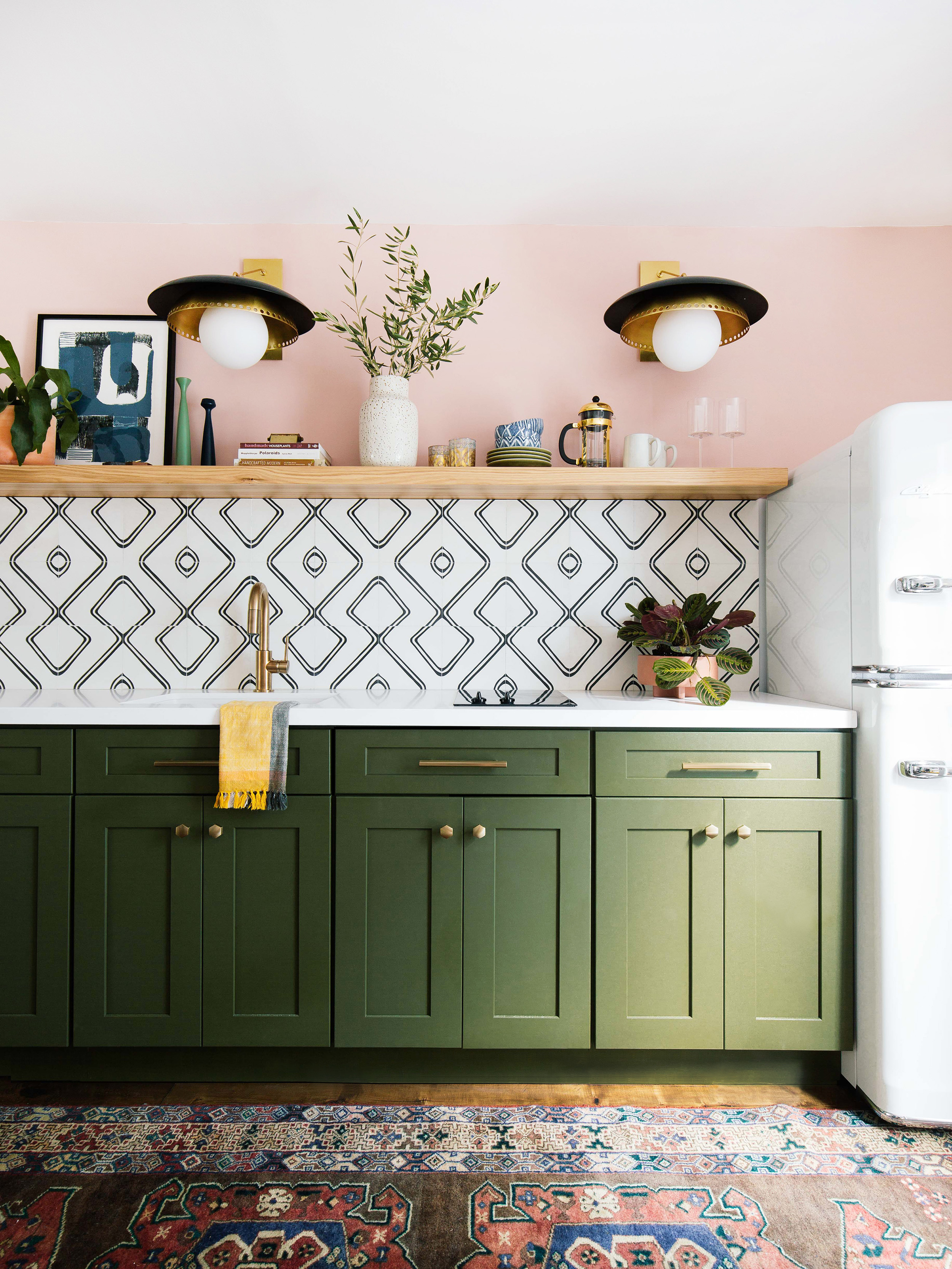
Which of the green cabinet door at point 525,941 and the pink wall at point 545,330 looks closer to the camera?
the green cabinet door at point 525,941

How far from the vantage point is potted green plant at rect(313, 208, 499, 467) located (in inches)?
86.1

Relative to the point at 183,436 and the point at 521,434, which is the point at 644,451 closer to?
the point at 521,434

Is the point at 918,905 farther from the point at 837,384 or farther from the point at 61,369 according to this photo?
the point at 61,369

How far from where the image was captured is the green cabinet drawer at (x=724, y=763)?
181cm

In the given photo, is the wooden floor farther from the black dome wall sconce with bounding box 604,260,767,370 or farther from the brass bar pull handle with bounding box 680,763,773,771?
the black dome wall sconce with bounding box 604,260,767,370

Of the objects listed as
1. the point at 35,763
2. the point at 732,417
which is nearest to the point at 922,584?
the point at 732,417

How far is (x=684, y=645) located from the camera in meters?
2.18

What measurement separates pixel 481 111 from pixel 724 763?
1.89 meters

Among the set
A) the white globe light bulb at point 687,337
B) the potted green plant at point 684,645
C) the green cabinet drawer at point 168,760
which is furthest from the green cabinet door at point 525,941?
the white globe light bulb at point 687,337

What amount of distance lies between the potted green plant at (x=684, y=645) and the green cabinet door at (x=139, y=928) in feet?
4.41

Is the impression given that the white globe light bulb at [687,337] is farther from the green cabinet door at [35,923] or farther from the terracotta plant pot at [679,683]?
the green cabinet door at [35,923]

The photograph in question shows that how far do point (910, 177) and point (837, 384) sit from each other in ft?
2.05

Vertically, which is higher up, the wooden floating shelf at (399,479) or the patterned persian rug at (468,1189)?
the wooden floating shelf at (399,479)

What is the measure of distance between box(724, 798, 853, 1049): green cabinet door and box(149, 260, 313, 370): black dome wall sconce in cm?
189
